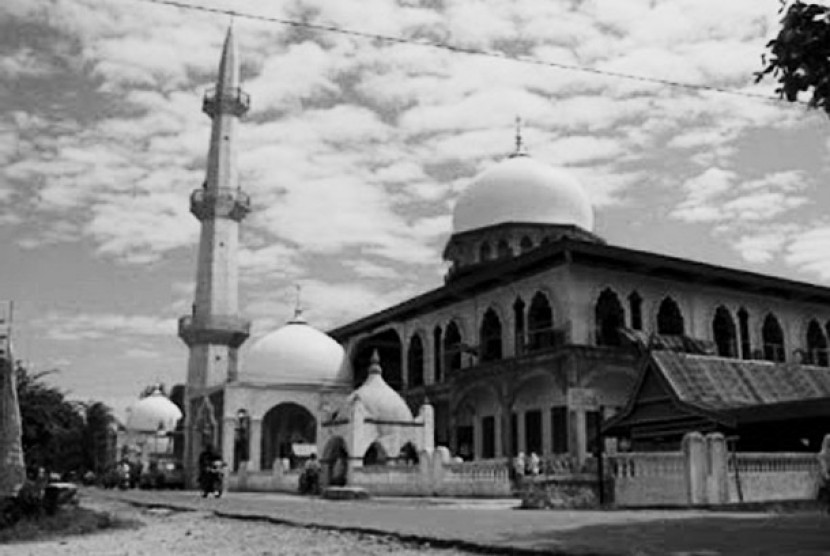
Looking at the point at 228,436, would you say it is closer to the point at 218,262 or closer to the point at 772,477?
the point at 218,262

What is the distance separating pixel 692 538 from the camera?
8.65 metres

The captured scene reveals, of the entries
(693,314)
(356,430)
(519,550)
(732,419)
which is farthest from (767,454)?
(693,314)

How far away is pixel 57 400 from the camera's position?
102ft

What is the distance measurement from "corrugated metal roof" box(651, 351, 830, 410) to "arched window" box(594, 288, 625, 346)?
34.5 ft

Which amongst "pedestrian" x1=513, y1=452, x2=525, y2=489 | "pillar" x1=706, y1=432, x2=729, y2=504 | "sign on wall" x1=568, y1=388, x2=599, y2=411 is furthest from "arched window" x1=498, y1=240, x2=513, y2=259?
"pillar" x1=706, y1=432, x2=729, y2=504

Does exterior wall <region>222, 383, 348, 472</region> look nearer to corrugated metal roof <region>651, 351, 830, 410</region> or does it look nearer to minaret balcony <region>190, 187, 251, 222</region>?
minaret balcony <region>190, 187, 251, 222</region>

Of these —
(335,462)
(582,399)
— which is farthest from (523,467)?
(582,399)

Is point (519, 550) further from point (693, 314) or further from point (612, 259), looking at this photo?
point (693, 314)

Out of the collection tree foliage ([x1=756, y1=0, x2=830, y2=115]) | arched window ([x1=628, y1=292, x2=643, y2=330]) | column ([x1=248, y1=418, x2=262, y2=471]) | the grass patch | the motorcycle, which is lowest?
the grass patch

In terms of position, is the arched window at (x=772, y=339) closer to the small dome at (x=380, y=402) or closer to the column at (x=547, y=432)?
the column at (x=547, y=432)

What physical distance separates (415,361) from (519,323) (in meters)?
7.78

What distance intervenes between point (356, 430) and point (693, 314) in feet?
42.4

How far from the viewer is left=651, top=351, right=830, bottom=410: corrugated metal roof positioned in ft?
59.2

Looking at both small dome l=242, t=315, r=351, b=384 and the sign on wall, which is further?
small dome l=242, t=315, r=351, b=384
